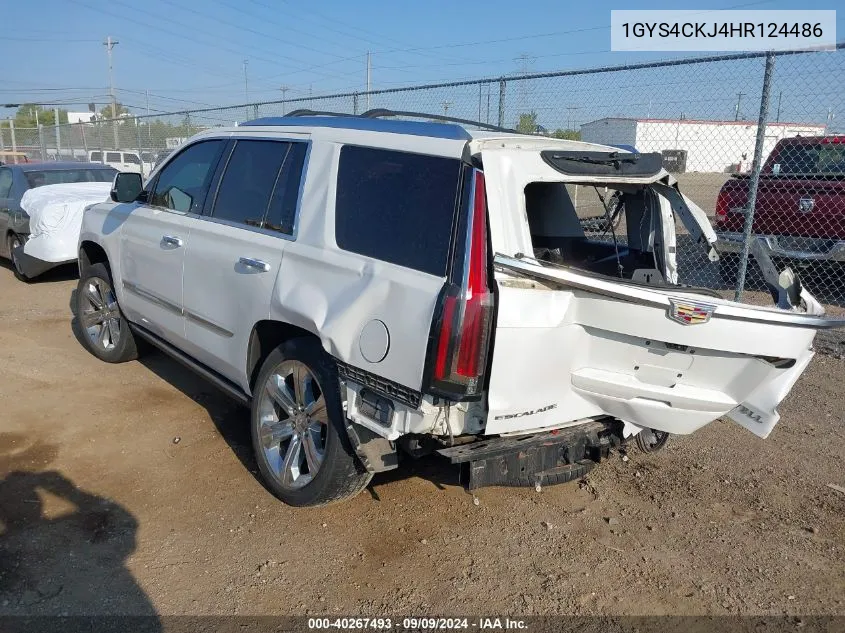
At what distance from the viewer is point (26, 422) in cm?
471

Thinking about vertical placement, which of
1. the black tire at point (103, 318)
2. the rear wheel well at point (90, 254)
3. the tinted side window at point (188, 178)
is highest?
the tinted side window at point (188, 178)

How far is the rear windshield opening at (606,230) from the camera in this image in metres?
4.06

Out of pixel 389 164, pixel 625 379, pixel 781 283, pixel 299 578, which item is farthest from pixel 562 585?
A: pixel 389 164

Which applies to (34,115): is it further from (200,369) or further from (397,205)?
(397,205)

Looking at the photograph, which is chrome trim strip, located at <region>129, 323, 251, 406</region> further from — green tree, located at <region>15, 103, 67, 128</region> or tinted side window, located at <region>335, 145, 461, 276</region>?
green tree, located at <region>15, 103, 67, 128</region>

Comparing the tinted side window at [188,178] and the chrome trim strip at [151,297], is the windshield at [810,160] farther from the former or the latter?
the chrome trim strip at [151,297]

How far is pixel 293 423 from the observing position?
3598 mm

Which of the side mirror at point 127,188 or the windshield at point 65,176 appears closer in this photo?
the side mirror at point 127,188

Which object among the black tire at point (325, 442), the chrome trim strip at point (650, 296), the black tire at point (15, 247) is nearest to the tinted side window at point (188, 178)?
the black tire at point (325, 442)

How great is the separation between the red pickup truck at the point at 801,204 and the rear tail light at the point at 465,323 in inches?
216

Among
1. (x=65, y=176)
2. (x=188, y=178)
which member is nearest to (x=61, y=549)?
(x=188, y=178)

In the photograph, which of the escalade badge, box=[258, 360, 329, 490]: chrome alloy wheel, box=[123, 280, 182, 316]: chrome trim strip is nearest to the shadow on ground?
box=[258, 360, 329, 490]: chrome alloy wheel

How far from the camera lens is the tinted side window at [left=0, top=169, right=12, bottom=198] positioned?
9882mm

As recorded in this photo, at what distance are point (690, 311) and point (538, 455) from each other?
0.90 metres
